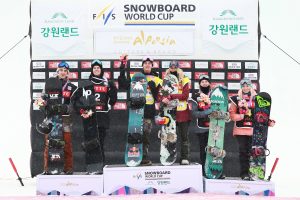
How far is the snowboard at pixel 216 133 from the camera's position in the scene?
189 inches

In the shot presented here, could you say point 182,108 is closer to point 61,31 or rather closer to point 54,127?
point 54,127

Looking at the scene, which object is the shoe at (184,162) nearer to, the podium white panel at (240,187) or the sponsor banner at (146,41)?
the podium white panel at (240,187)

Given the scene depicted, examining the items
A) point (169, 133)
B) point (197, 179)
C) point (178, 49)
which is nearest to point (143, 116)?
point (169, 133)

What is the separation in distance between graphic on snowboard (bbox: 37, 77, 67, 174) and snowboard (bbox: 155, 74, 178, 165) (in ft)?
3.86

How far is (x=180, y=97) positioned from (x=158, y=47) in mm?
1115

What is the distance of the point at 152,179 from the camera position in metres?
4.73

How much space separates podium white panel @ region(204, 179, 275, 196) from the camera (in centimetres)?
470

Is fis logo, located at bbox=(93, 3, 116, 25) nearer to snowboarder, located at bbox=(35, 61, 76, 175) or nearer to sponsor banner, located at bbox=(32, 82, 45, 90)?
snowboarder, located at bbox=(35, 61, 76, 175)

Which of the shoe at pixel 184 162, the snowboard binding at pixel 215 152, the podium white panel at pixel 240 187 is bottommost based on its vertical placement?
the podium white panel at pixel 240 187

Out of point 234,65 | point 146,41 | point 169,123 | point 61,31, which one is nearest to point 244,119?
point 169,123

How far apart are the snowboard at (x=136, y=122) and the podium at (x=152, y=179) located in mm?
139

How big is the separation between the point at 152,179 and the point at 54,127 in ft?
4.29

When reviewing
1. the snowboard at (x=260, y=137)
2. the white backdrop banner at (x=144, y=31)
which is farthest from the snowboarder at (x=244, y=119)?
the white backdrop banner at (x=144, y=31)

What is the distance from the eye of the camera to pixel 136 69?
5.74m
